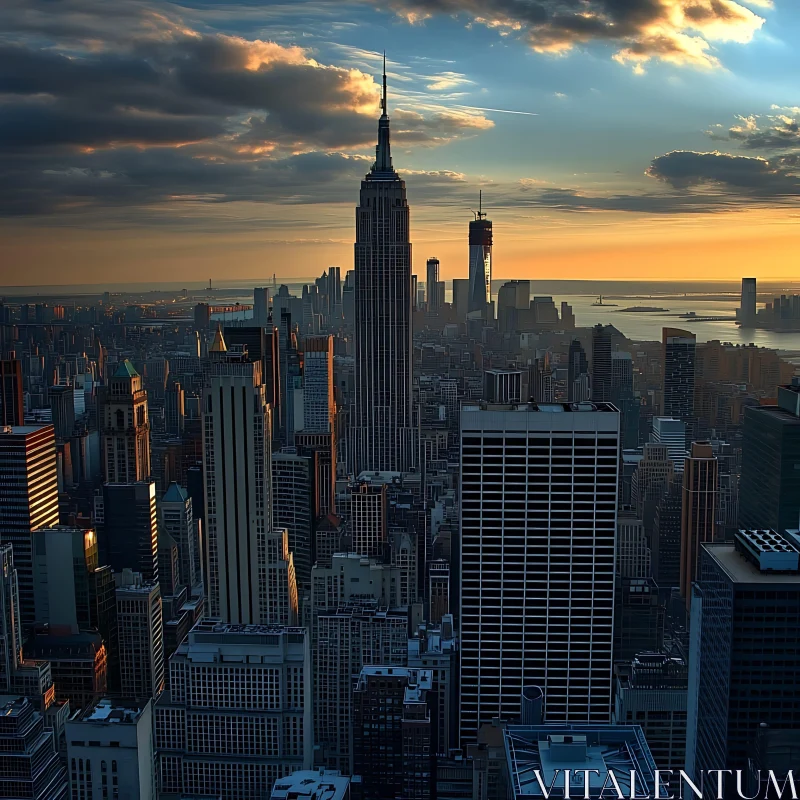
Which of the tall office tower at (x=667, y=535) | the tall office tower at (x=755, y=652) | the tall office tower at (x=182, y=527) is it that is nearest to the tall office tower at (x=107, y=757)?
the tall office tower at (x=755, y=652)

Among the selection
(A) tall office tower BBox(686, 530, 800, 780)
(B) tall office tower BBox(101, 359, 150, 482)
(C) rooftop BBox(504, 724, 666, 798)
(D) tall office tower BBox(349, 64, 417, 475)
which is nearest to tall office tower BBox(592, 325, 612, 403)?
(A) tall office tower BBox(686, 530, 800, 780)

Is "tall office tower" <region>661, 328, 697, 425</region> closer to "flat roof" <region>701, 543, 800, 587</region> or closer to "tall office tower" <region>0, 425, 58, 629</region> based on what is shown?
"flat roof" <region>701, 543, 800, 587</region>

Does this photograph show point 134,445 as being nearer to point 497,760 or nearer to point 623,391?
point 623,391

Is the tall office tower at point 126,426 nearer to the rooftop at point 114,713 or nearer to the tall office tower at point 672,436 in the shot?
→ the rooftop at point 114,713

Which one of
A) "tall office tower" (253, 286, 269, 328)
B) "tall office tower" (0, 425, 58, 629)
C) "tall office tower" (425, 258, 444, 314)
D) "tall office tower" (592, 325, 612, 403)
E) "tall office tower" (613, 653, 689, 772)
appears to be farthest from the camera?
"tall office tower" (425, 258, 444, 314)

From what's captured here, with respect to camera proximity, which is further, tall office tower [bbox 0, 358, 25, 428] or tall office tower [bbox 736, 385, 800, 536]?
tall office tower [bbox 0, 358, 25, 428]

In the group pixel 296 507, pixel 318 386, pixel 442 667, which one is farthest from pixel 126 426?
pixel 442 667
